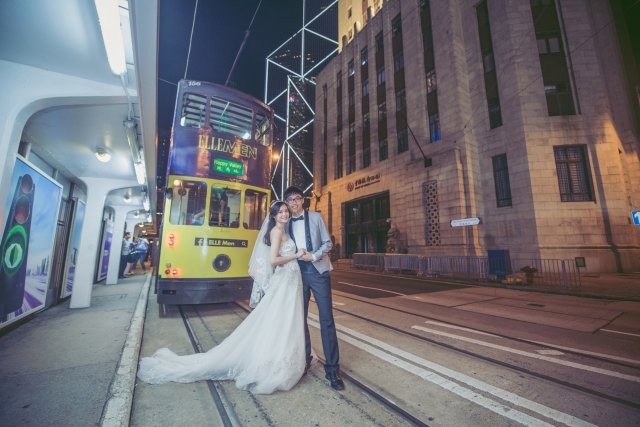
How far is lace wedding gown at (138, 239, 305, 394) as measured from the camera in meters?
2.63

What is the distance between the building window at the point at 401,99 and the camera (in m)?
20.4

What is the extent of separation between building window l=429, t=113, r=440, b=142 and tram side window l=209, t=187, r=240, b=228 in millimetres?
15689

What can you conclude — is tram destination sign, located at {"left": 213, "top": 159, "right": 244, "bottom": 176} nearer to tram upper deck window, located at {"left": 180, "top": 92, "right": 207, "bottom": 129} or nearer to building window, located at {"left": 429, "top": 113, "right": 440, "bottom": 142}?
tram upper deck window, located at {"left": 180, "top": 92, "right": 207, "bottom": 129}

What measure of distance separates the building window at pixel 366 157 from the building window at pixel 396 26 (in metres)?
9.38

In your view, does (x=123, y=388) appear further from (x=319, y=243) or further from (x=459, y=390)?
(x=459, y=390)

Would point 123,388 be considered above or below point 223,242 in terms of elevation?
below

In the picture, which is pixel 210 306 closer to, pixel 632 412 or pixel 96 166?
pixel 96 166

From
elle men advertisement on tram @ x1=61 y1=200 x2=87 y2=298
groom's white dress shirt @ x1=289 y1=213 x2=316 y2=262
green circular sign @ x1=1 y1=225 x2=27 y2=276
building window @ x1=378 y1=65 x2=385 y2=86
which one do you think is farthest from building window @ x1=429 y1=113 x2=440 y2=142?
green circular sign @ x1=1 y1=225 x2=27 y2=276

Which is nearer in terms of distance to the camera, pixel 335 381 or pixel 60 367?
pixel 335 381

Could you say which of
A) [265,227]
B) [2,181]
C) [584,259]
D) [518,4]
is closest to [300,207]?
[265,227]

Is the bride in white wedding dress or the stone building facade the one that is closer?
the bride in white wedding dress

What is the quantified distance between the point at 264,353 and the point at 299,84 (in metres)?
38.3

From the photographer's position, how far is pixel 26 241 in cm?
445

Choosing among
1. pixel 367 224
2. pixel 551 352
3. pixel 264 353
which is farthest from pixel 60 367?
pixel 367 224
